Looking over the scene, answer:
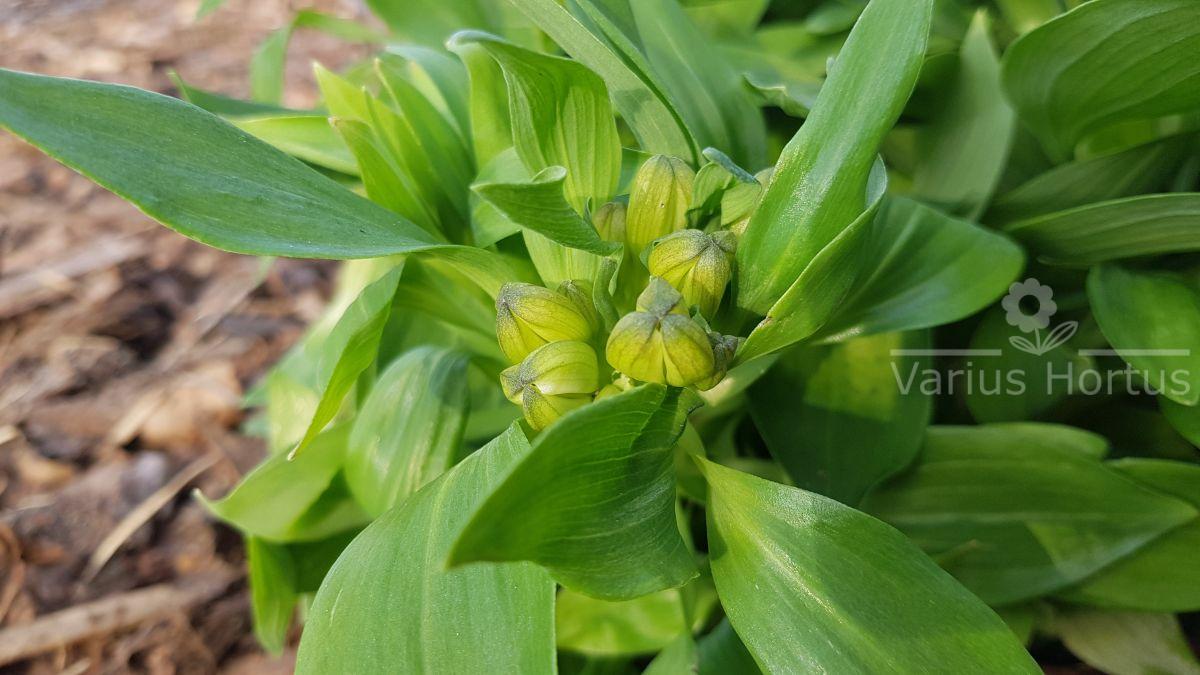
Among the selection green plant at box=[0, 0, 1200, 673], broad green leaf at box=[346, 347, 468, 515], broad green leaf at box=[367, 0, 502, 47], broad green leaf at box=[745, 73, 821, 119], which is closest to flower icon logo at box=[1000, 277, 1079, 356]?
green plant at box=[0, 0, 1200, 673]

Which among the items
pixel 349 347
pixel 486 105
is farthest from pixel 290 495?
pixel 486 105

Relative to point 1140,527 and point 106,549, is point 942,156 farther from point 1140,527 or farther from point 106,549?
point 106,549

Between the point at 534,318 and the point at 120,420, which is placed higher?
the point at 534,318

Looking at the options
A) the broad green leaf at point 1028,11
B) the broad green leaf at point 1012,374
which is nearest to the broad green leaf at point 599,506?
the broad green leaf at point 1012,374

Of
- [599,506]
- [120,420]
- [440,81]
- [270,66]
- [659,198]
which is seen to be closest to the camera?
[599,506]

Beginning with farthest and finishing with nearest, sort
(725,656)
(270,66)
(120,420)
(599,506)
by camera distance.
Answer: (120,420)
(270,66)
(725,656)
(599,506)

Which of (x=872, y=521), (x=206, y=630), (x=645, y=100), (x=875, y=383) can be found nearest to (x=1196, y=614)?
(x=875, y=383)

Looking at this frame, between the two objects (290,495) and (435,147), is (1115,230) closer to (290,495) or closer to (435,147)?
(435,147)

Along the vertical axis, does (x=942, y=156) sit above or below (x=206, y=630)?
above
